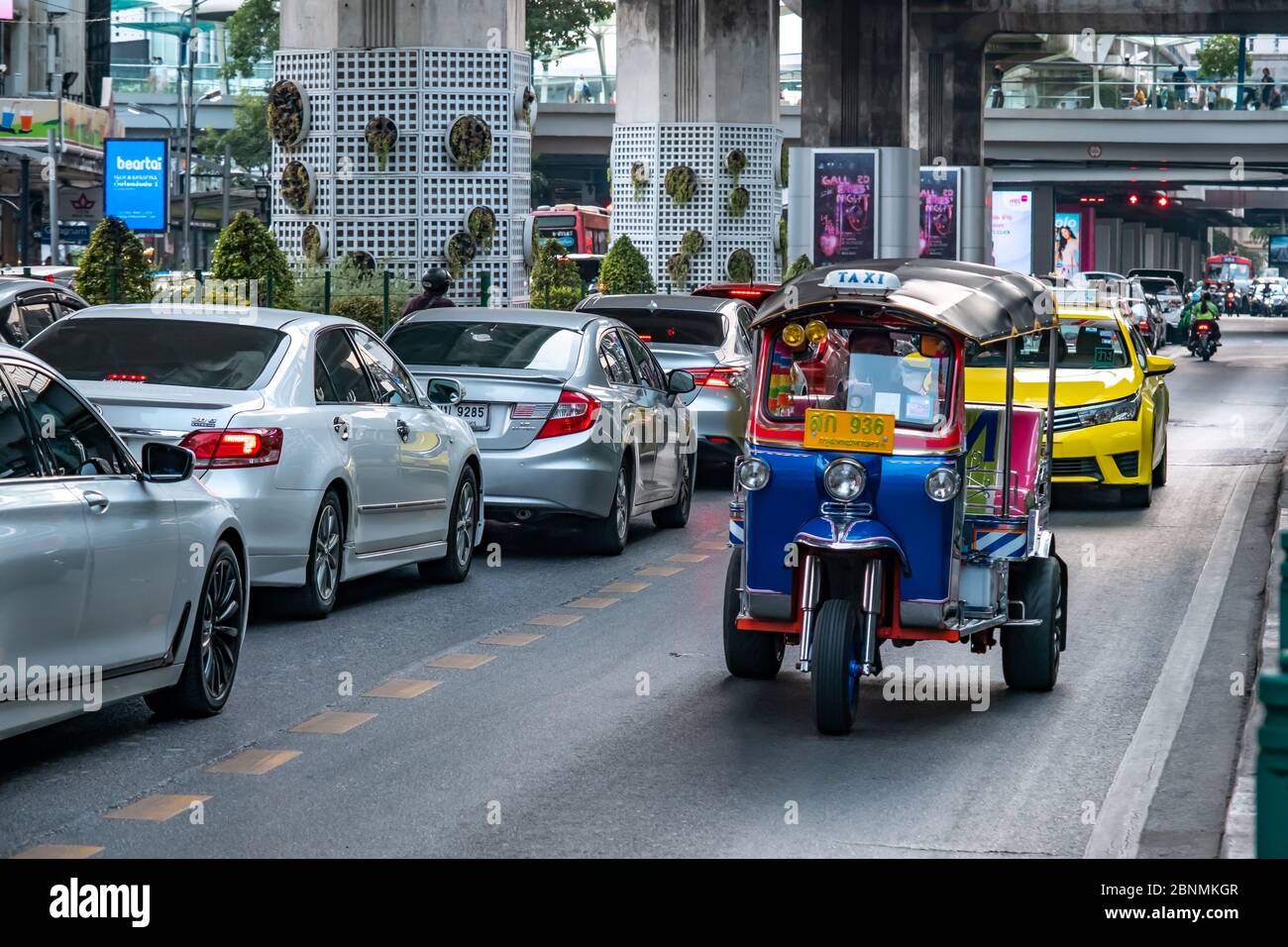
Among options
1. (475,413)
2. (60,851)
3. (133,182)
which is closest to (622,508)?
(475,413)

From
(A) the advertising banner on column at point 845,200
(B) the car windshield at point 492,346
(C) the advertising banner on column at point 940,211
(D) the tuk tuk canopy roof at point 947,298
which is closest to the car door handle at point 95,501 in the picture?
(D) the tuk tuk canopy roof at point 947,298

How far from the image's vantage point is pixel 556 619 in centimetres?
1236

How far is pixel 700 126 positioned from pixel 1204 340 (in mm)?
12882

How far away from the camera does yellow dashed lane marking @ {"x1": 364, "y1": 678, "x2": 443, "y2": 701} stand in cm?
985

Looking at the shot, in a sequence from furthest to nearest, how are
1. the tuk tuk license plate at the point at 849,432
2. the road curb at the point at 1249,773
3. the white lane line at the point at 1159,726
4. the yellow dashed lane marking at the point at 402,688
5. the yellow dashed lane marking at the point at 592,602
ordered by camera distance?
the yellow dashed lane marking at the point at 592,602 < the yellow dashed lane marking at the point at 402,688 < the tuk tuk license plate at the point at 849,432 < the white lane line at the point at 1159,726 < the road curb at the point at 1249,773

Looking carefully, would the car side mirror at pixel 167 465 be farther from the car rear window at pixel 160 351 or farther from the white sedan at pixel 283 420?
the car rear window at pixel 160 351

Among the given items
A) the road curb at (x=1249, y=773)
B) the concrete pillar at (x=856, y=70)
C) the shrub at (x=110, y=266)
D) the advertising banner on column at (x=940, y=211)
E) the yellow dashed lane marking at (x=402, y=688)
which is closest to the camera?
the road curb at (x=1249, y=773)

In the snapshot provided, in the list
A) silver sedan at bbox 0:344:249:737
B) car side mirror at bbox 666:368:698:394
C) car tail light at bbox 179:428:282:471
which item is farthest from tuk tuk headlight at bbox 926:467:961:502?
car side mirror at bbox 666:368:698:394

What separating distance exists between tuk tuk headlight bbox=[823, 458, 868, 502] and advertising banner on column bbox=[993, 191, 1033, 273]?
66622mm

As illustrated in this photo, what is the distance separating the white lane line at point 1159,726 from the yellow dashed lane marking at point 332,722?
3.10 m

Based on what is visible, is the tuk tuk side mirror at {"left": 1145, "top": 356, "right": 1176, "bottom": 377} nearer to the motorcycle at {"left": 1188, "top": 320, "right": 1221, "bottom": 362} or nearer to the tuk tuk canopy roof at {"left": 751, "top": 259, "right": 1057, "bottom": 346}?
the tuk tuk canopy roof at {"left": 751, "top": 259, "right": 1057, "bottom": 346}

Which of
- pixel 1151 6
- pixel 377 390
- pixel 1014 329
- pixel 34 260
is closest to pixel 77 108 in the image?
pixel 34 260

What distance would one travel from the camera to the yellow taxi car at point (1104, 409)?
18.3m

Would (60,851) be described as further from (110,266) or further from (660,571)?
(110,266)
